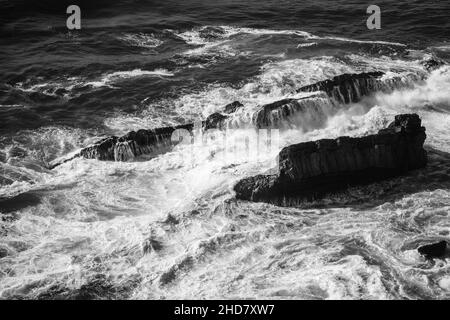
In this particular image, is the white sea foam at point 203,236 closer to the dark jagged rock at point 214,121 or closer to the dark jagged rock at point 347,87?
the dark jagged rock at point 214,121

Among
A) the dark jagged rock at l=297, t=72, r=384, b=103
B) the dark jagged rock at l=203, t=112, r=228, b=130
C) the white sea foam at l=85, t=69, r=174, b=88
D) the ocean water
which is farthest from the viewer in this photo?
the white sea foam at l=85, t=69, r=174, b=88

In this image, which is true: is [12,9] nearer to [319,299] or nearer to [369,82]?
[369,82]

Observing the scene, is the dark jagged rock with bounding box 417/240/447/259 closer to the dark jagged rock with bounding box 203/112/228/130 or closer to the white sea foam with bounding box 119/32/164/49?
the dark jagged rock with bounding box 203/112/228/130

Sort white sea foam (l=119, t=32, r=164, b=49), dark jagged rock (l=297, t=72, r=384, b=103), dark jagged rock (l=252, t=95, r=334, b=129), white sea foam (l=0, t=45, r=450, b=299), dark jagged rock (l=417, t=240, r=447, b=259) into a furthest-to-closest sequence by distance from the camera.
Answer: white sea foam (l=119, t=32, r=164, b=49) < dark jagged rock (l=297, t=72, r=384, b=103) < dark jagged rock (l=252, t=95, r=334, b=129) < dark jagged rock (l=417, t=240, r=447, b=259) < white sea foam (l=0, t=45, r=450, b=299)

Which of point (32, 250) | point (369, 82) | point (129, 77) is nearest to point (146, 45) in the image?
point (129, 77)

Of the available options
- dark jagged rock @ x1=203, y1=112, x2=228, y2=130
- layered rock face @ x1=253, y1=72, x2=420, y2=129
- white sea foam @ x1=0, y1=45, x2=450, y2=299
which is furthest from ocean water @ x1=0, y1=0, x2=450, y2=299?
dark jagged rock @ x1=203, y1=112, x2=228, y2=130

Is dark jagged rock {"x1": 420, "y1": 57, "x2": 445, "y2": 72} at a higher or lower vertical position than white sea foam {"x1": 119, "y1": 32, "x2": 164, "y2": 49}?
lower

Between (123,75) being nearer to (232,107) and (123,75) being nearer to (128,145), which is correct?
(232,107)
